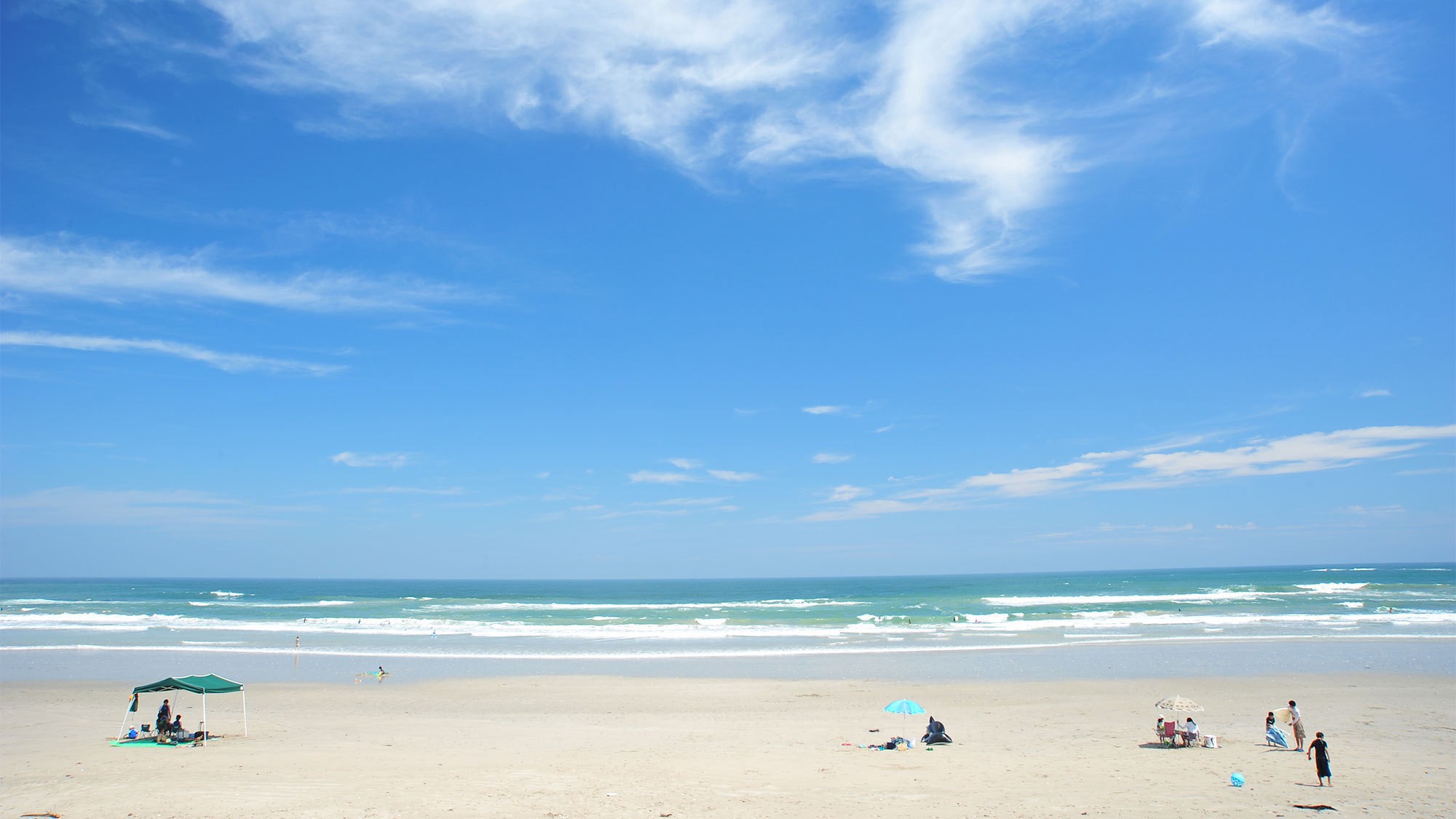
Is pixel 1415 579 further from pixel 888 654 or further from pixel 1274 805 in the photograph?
pixel 1274 805

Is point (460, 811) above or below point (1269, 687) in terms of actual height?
above

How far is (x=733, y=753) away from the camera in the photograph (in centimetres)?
1367

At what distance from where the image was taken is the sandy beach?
10.3 m

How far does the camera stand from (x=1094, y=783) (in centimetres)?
1124

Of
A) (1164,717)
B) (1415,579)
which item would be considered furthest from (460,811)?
(1415,579)

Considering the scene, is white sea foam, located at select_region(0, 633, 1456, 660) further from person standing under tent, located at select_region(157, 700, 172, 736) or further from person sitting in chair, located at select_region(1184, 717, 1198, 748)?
person sitting in chair, located at select_region(1184, 717, 1198, 748)

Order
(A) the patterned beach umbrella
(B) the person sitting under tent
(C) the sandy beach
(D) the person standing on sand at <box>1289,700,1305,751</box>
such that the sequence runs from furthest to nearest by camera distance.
Result: (B) the person sitting under tent
(A) the patterned beach umbrella
(D) the person standing on sand at <box>1289,700,1305,751</box>
(C) the sandy beach

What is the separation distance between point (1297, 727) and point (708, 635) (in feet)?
90.5

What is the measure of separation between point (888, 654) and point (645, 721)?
46.3 feet

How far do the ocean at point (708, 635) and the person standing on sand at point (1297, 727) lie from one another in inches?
405

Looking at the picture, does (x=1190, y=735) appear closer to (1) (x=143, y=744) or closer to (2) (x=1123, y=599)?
(1) (x=143, y=744)

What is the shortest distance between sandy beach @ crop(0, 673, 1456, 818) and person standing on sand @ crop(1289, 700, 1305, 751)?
0.48 m

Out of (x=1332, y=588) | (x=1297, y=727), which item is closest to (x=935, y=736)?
(x=1297, y=727)

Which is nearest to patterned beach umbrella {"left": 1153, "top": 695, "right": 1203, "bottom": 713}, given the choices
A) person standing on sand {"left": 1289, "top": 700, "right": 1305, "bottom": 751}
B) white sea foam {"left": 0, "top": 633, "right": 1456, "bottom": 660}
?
person standing on sand {"left": 1289, "top": 700, "right": 1305, "bottom": 751}
